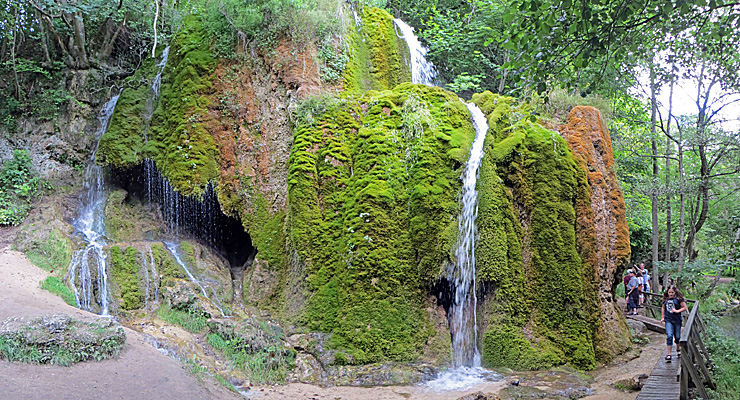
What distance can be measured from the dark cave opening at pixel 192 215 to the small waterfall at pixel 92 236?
0.59m

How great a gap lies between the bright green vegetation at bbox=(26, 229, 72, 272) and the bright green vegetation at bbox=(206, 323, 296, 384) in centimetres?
408

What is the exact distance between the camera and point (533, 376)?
8.18 m

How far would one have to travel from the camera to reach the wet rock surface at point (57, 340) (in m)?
6.19

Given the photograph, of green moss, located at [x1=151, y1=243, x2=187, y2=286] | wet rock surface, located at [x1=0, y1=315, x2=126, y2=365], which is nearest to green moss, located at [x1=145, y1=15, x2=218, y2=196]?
green moss, located at [x1=151, y1=243, x2=187, y2=286]

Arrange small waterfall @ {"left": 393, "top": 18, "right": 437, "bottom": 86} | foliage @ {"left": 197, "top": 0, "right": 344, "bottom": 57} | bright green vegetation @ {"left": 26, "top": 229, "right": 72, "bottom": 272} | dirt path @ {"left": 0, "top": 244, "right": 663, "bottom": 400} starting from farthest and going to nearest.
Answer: small waterfall @ {"left": 393, "top": 18, "right": 437, "bottom": 86}
foliage @ {"left": 197, "top": 0, "right": 344, "bottom": 57}
bright green vegetation @ {"left": 26, "top": 229, "right": 72, "bottom": 272}
dirt path @ {"left": 0, "top": 244, "right": 663, "bottom": 400}

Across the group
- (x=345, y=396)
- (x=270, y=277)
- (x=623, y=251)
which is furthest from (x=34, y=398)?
(x=623, y=251)

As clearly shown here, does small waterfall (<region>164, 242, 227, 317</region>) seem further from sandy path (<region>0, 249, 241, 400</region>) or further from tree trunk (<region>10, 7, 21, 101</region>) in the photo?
tree trunk (<region>10, 7, 21, 101</region>)

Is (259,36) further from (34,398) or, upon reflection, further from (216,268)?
(34,398)

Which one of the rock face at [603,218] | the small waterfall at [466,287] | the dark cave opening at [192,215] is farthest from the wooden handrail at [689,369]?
the dark cave opening at [192,215]

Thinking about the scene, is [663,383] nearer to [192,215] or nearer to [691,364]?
[691,364]

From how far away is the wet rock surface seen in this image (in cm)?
619

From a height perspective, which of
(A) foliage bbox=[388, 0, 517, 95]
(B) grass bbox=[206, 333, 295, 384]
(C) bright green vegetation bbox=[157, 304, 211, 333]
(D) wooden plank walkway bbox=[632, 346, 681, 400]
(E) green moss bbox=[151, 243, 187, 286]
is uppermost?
(A) foliage bbox=[388, 0, 517, 95]

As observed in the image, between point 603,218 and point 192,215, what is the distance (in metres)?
9.58

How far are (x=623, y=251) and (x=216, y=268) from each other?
9.08 m
